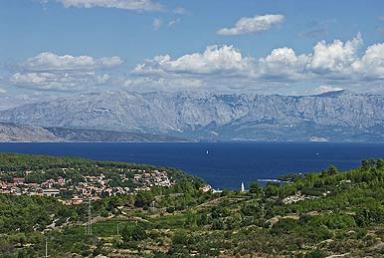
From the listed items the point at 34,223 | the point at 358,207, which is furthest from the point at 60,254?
the point at 358,207

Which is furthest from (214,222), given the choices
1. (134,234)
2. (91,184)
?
(91,184)

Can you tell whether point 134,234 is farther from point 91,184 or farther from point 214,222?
point 91,184

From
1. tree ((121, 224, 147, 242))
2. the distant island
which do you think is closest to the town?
the distant island

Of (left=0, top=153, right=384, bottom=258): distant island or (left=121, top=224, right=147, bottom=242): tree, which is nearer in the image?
(left=0, top=153, right=384, bottom=258): distant island

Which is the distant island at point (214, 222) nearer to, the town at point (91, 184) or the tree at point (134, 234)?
the tree at point (134, 234)

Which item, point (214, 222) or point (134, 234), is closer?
point (134, 234)

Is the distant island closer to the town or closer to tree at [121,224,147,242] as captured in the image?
tree at [121,224,147,242]

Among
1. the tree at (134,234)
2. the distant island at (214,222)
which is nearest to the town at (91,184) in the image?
the distant island at (214,222)

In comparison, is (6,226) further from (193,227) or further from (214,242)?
(214,242)
